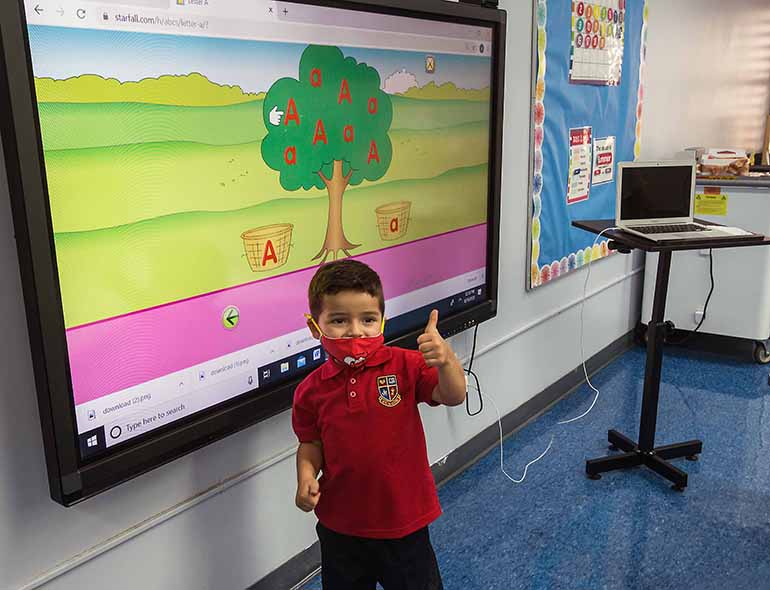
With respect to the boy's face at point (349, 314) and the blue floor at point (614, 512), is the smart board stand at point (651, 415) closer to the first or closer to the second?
the blue floor at point (614, 512)

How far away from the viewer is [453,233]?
220 cm

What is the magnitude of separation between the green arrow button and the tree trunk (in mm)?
274

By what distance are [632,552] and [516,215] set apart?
1.29 m

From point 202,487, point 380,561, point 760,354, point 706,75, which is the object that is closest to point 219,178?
point 202,487

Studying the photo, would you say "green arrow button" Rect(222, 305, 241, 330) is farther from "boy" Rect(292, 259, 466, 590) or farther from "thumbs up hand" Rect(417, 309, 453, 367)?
"thumbs up hand" Rect(417, 309, 453, 367)

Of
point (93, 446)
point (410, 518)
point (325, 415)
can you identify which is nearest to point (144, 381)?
point (93, 446)

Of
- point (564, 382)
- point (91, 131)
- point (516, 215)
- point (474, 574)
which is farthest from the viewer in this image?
point (564, 382)

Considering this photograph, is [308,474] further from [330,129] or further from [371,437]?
[330,129]

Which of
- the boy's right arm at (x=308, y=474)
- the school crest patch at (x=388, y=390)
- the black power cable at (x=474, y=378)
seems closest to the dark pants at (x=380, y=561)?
the boy's right arm at (x=308, y=474)

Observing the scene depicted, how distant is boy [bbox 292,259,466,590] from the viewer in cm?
133

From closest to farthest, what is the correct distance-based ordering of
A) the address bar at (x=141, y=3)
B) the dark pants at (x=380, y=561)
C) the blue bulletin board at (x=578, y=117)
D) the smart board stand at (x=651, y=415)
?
the address bar at (x=141, y=3)
the dark pants at (x=380, y=561)
the smart board stand at (x=651, y=415)
the blue bulletin board at (x=578, y=117)

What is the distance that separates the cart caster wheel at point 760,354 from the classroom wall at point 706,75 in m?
1.19

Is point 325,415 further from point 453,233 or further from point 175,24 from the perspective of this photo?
point 453,233

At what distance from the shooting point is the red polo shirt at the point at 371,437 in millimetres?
1375
